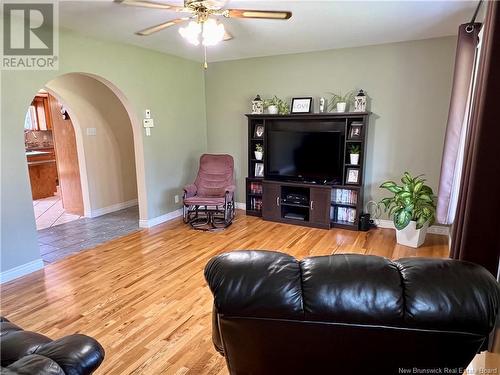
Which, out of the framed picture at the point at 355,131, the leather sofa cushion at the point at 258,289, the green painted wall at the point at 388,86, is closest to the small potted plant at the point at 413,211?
the green painted wall at the point at 388,86

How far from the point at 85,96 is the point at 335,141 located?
3.80 metres

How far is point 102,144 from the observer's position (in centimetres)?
Answer: 535

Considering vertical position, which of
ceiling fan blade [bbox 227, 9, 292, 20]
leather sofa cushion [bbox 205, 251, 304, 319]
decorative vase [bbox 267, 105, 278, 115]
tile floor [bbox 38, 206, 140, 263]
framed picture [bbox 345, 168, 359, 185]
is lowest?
tile floor [bbox 38, 206, 140, 263]

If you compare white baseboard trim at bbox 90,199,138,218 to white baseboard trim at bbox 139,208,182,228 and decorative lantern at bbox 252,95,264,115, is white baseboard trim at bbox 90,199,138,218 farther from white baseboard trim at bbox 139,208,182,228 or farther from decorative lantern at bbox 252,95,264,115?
decorative lantern at bbox 252,95,264,115

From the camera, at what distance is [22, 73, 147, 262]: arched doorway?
15.3ft

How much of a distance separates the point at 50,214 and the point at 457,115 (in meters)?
5.89

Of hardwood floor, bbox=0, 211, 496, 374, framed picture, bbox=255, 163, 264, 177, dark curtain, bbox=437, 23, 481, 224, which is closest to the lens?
hardwood floor, bbox=0, 211, 496, 374

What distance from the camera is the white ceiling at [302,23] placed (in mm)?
2797

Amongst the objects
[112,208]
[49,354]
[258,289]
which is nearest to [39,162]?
[112,208]

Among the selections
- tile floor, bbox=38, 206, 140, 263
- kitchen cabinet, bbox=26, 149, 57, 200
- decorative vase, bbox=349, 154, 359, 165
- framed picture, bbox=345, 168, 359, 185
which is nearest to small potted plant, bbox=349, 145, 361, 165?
decorative vase, bbox=349, 154, 359, 165

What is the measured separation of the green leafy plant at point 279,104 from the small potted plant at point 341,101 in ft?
2.14

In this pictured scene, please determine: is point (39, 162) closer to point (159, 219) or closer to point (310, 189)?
point (159, 219)

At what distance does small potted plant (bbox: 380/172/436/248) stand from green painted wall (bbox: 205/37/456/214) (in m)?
0.53

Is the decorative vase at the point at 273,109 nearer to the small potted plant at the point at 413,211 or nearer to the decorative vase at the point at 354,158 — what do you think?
the decorative vase at the point at 354,158
